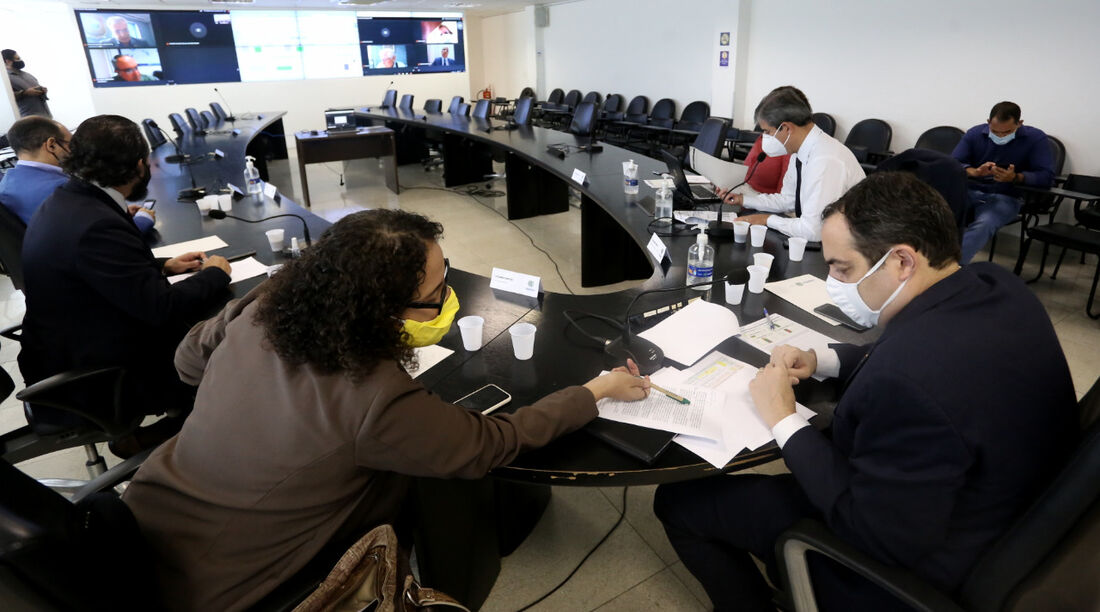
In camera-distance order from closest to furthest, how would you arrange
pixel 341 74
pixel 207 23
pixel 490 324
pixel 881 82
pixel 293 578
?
pixel 293 578, pixel 490 324, pixel 881 82, pixel 207 23, pixel 341 74

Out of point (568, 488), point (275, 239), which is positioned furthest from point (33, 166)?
point (568, 488)

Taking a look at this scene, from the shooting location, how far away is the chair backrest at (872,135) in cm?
527

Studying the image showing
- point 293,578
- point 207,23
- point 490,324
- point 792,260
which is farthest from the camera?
point 207,23

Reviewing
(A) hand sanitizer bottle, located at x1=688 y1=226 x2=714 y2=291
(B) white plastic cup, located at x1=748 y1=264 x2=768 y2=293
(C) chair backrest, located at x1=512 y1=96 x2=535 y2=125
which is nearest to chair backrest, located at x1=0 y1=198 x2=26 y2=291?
(A) hand sanitizer bottle, located at x1=688 y1=226 x2=714 y2=291

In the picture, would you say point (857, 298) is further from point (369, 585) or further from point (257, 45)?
point (257, 45)

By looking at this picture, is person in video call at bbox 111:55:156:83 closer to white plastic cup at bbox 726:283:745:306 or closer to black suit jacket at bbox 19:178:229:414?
black suit jacket at bbox 19:178:229:414

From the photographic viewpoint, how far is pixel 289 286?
1007mm

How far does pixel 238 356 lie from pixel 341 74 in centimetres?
1117

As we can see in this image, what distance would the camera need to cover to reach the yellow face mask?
1.14 meters

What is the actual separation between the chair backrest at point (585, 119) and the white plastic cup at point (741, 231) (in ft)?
11.6

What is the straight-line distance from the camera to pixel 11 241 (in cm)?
204

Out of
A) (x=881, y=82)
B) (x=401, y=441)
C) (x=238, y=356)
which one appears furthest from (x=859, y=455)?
(x=881, y=82)

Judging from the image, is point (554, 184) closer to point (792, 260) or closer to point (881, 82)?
point (881, 82)

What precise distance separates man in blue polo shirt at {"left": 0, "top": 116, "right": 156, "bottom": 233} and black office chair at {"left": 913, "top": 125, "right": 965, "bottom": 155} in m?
5.74
